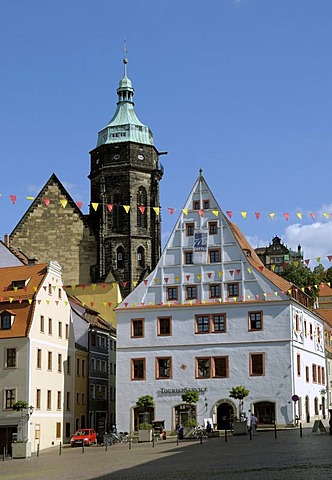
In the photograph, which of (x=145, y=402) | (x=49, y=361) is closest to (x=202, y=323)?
(x=145, y=402)

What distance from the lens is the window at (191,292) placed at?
6644 cm

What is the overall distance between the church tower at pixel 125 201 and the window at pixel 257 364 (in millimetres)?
30490

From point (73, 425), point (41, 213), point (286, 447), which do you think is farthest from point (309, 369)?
point (41, 213)

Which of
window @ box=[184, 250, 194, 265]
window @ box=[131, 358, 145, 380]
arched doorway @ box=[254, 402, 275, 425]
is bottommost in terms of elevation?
arched doorway @ box=[254, 402, 275, 425]

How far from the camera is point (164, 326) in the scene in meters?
66.1

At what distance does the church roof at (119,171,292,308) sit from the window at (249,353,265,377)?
4.06 meters

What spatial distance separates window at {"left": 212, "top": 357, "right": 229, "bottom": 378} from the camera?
6419 cm

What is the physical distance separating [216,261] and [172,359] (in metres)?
7.98

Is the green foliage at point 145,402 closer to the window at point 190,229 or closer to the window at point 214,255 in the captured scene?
the window at point 214,255

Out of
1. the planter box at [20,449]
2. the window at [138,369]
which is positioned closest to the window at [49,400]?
the window at [138,369]

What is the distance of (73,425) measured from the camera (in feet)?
222

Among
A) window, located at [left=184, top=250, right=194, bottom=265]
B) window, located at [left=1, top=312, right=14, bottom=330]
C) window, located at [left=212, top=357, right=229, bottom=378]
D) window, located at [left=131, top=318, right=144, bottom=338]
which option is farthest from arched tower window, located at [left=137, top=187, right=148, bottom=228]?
window, located at [left=1, top=312, right=14, bottom=330]

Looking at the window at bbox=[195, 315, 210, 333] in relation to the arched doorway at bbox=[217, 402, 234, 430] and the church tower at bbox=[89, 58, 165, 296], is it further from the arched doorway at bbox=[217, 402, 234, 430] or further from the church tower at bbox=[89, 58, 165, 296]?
the church tower at bbox=[89, 58, 165, 296]

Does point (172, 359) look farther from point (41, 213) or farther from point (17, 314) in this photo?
point (41, 213)
